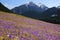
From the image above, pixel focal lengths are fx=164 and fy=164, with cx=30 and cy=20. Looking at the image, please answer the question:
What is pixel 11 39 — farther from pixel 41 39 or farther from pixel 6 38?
pixel 41 39

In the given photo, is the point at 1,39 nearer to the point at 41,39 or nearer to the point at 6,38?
the point at 6,38

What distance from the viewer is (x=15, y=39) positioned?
6.07 metres

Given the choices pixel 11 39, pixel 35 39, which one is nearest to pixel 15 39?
pixel 11 39

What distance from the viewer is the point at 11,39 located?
6.04m

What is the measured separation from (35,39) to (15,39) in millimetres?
2106

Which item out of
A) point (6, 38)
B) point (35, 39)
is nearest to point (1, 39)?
point (6, 38)

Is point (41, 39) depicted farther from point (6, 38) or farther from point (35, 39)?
point (6, 38)

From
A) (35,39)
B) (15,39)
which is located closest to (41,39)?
(35,39)

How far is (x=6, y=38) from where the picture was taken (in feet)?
19.9

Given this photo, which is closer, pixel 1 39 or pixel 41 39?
pixel 1 39

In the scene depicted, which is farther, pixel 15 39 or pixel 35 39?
pixel 35 39

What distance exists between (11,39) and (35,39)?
2.19m

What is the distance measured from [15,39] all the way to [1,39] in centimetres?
53

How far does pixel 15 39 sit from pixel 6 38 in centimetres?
33
